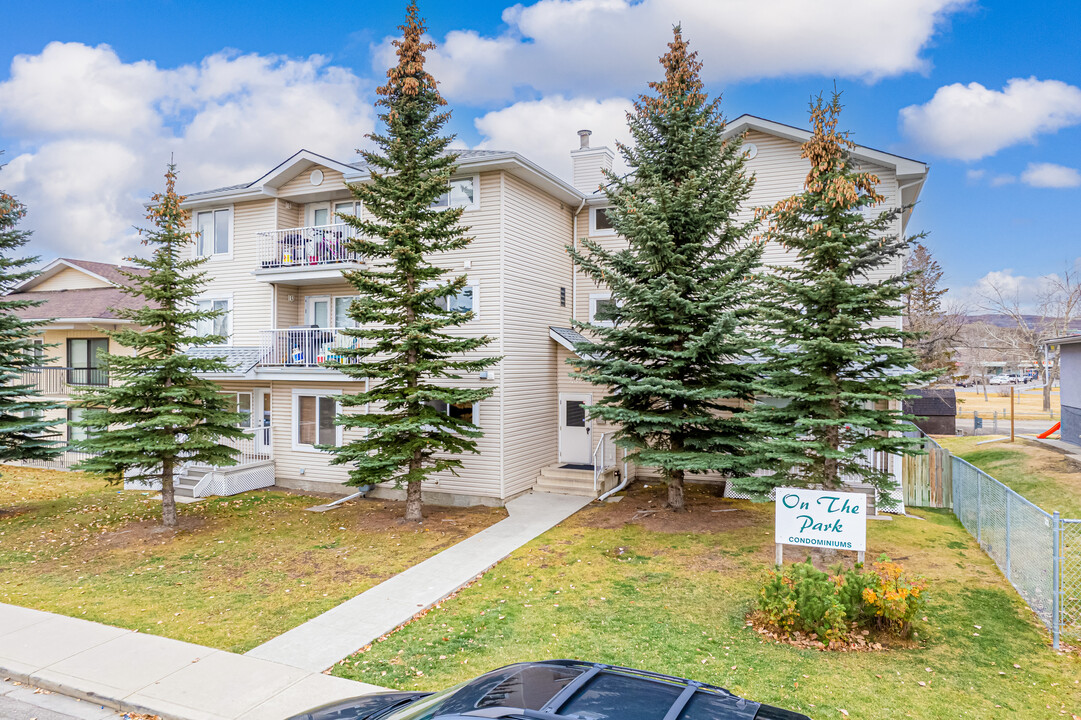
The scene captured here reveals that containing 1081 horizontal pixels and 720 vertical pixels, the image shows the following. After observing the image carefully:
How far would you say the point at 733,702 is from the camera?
3.59 m

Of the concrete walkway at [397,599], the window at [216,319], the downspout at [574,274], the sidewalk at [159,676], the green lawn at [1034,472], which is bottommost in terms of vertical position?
the concrete walkway at [397,599]

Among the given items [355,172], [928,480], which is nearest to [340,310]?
[355,172]

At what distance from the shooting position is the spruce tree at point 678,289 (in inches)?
482

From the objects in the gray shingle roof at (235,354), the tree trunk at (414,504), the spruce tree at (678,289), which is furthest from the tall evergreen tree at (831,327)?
the gray shingle roof at (235,354)

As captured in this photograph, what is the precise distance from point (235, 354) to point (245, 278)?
257 centimetres

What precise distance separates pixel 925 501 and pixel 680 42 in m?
13.3

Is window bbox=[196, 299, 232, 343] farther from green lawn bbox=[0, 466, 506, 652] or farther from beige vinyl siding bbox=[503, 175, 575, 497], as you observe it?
beige vinyl siding bbox=[503, 175, 575, 497]

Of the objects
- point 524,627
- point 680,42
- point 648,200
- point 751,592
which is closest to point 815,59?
point 680,42

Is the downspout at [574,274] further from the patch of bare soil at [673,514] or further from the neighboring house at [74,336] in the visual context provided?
the neighboring house at [74,336]

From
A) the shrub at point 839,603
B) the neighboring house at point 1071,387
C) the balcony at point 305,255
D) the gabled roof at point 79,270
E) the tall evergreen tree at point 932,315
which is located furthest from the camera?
the tall evergreen tree at point 932,315

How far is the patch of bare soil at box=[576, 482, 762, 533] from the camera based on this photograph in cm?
1267

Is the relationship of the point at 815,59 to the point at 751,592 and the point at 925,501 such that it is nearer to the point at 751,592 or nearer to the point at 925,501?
the point at 925,501

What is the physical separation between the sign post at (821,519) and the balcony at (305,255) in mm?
12884

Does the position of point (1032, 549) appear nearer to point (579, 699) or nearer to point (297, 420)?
point (579, 699)
